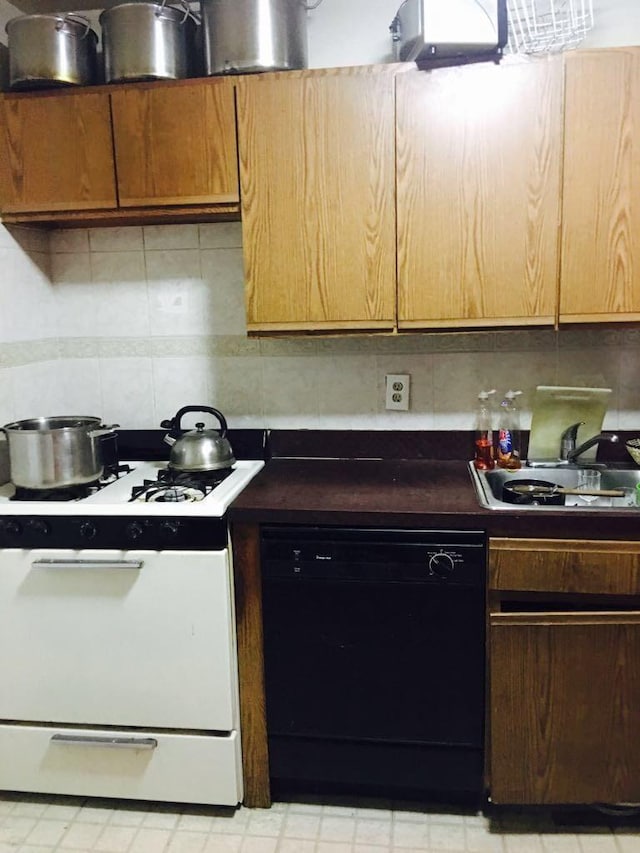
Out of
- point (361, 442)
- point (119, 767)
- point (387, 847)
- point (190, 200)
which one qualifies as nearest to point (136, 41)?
point (190, 200)

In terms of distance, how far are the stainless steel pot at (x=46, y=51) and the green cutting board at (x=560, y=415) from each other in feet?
5.52

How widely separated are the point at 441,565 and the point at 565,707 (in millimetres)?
483

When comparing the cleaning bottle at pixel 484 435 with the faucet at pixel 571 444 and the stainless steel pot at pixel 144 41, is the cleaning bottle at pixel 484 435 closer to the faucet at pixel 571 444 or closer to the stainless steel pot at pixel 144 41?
the faucet at pixel 571 444

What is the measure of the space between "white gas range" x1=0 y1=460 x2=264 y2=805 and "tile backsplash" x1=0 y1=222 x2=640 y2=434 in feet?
1.74

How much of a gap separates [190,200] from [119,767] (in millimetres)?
1601

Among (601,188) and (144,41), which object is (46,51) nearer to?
(144,41)

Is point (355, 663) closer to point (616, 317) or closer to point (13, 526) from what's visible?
point (13, 526)

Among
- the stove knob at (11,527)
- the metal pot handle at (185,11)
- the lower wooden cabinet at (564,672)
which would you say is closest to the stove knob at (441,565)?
the lower wooden cabinet at (564,672)

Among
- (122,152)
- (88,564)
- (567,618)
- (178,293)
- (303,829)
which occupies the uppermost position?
(122,152)

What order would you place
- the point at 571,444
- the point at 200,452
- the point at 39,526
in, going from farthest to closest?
the point at 571,444 < the point at 200,452 < the point at 39,526

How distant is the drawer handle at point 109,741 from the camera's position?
1905mm

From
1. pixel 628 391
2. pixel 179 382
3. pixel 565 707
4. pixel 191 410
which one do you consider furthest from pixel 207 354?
pixel 565 707

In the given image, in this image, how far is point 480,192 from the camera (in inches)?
73.7

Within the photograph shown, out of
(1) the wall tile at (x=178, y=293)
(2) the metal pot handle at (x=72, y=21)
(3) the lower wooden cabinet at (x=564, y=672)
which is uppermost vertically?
(2) the metal pot handle at (x=72, y=21)
